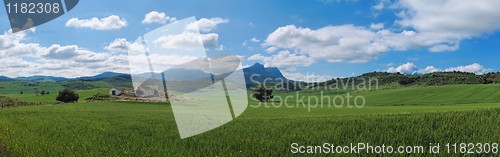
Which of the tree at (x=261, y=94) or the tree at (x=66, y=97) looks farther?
the tree at (x=261, y=94)

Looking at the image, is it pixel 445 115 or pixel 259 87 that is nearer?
pixel 445 115

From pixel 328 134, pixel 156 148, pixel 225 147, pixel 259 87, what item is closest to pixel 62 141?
pixel 156 148

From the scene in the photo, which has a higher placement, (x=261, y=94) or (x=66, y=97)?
(x=66, y=97)

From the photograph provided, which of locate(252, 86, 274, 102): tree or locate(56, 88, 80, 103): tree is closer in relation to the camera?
locate(56, 88, 80, 103): tree

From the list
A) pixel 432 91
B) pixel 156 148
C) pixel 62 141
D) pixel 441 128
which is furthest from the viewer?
pixel 432 91

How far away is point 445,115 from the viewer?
1673 centimetres

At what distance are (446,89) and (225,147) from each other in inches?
4268

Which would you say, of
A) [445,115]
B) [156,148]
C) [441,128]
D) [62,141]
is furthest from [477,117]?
[62,141]

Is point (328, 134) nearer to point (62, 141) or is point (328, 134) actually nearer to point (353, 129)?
point (353, 129)

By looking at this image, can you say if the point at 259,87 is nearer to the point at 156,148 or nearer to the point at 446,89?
the point at 446,89

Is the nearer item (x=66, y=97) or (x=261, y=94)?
(x=66, y=97)

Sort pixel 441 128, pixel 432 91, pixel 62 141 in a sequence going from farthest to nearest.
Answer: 1. pixel 432 91
2. pixel 62 141
3. pixel 441 128

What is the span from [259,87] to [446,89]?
46781mm

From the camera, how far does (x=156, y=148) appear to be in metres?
13.5
